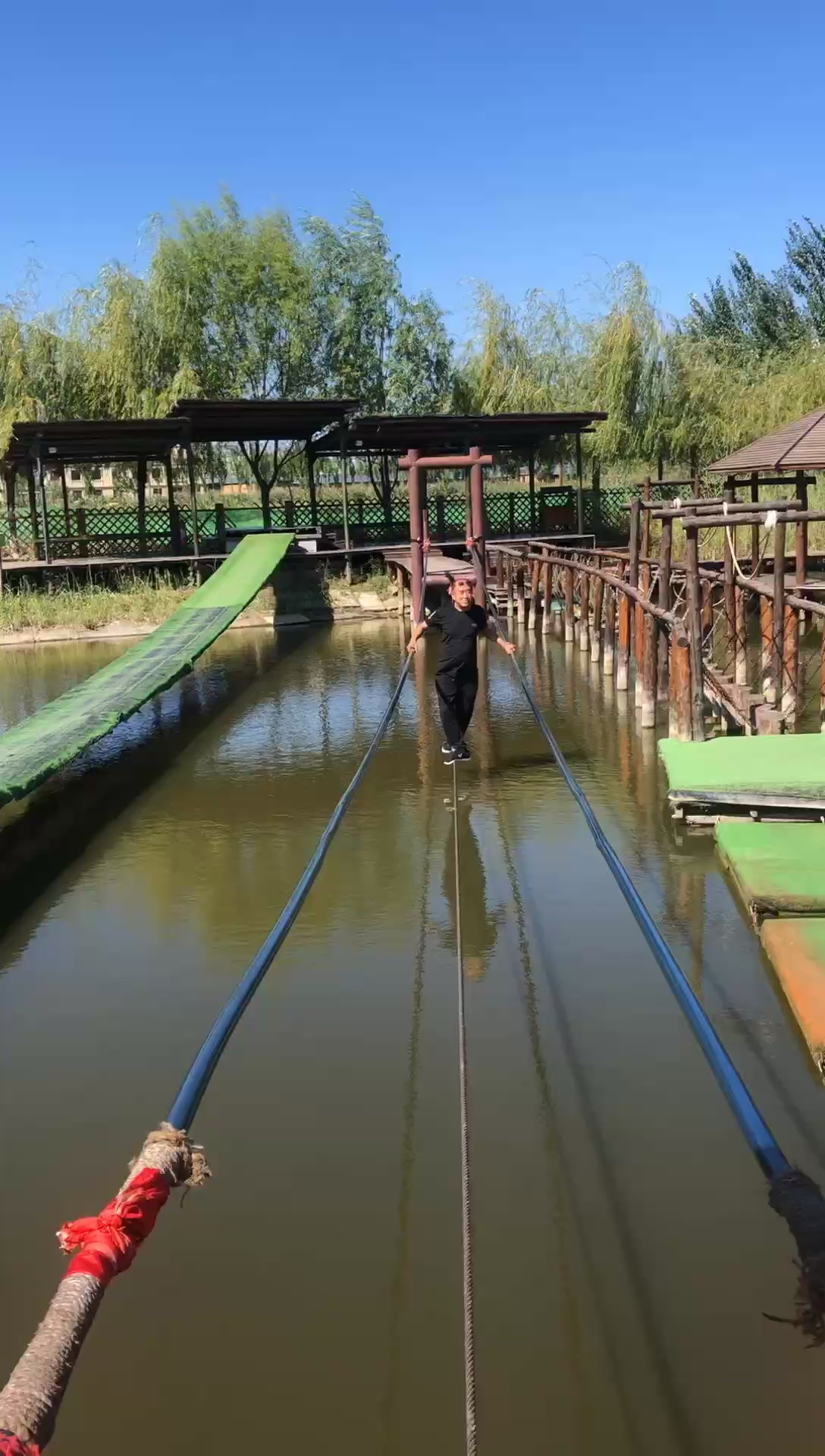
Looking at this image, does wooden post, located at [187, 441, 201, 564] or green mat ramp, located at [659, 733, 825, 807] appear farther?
wooden post, located at [187, 441, 201, 564]

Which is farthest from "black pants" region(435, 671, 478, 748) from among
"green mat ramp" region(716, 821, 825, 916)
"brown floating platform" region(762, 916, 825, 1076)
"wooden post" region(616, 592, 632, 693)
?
"wooden post" region(616, 592, 632, 693)

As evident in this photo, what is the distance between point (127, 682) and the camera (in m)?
10.4

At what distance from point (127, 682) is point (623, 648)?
186 inches

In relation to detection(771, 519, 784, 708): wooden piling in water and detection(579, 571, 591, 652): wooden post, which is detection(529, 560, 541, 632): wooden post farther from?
detection(771, 519, 784, 708): wooden piling in water

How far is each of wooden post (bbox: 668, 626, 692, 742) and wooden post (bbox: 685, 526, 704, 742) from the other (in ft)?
0.12

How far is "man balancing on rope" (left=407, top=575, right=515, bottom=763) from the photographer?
763 centimetres

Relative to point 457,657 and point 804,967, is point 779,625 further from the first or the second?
point 804,967

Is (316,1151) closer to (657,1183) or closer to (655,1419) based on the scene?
(657,1183)

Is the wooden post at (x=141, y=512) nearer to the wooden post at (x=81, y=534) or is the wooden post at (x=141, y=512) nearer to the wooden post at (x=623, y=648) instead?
the wooden post at (x=81, y=534)

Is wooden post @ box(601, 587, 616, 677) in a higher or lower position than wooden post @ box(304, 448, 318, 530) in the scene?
lower

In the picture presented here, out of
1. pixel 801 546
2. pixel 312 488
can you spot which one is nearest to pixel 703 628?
pixel 801 546

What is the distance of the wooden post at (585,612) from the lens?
13.2m

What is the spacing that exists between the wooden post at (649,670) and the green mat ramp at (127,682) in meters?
4.18

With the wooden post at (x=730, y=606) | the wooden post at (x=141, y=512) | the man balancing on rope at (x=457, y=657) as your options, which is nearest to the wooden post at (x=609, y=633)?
the wooden post at (x=730, y=606)
